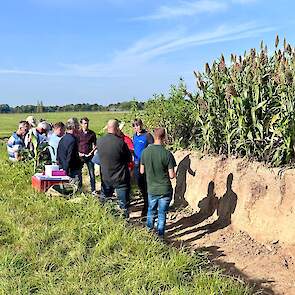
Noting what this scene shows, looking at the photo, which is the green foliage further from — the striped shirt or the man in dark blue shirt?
the striped shirt

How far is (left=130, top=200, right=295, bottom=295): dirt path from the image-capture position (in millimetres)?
5891

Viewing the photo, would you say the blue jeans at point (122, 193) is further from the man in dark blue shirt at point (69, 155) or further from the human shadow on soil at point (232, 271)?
the human shadow on soil at point (232, 271)

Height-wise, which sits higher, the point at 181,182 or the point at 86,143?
the point at 86,143

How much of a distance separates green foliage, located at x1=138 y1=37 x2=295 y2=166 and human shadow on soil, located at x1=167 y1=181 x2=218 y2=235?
0.85 metres

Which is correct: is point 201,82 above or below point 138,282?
above

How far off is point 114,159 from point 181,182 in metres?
2.39

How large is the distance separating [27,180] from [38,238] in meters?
4.00

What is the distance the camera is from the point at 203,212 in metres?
8.59

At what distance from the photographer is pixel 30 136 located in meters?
11.0

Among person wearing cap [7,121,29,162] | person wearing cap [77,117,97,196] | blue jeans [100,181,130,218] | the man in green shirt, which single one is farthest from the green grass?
person wearing cap [7,121,29,162]

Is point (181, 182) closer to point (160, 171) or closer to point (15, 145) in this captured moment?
point (160, 171)

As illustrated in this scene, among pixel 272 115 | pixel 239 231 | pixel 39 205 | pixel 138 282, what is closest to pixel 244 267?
pixel 239 231

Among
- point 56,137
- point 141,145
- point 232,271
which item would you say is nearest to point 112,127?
point 141,145

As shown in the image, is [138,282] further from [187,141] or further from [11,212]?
[187,141]
